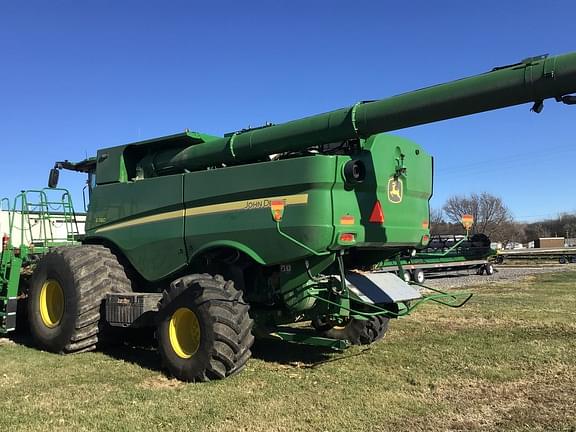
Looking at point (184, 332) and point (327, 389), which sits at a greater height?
point (184, 332)

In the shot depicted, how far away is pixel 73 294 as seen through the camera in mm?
7824

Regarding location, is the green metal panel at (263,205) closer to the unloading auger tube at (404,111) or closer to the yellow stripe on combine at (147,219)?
the yellow stripe on combine at (147,219)

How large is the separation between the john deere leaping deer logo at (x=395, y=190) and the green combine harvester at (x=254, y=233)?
25mm

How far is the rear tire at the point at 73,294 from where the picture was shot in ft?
25.5

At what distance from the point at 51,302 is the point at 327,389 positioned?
477cm

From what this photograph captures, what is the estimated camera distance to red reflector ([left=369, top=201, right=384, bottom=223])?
6.91 meters

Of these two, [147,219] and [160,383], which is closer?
[160,383]

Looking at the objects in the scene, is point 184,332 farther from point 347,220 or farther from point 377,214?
point 377,214

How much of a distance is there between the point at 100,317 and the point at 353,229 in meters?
3.85

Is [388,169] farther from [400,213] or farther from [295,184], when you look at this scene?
[295,184]

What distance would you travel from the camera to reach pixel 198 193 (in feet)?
23.9

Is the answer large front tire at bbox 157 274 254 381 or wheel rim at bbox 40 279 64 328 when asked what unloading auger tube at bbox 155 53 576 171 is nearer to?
large front tire at bbox 157 274 254 381

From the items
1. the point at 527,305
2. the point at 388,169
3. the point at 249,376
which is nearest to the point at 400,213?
the point at 388,169

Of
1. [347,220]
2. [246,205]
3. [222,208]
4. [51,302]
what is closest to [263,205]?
[246,205]
